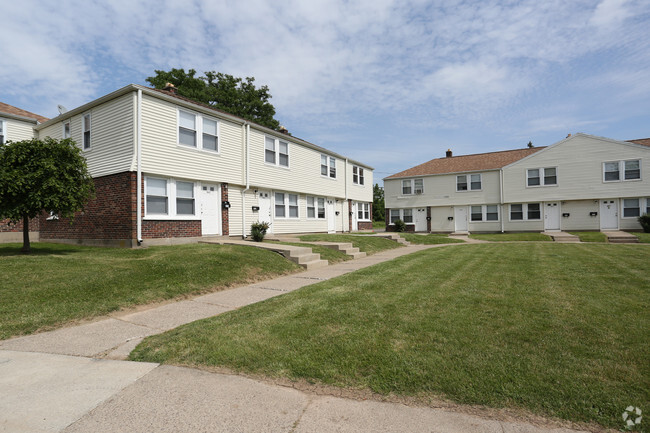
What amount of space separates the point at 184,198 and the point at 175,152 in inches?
66.7

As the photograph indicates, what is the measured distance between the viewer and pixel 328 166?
72.1ft

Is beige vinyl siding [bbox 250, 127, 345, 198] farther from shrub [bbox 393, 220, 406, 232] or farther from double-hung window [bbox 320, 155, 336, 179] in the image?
shrub [bbox 393, 220, 406, 232]

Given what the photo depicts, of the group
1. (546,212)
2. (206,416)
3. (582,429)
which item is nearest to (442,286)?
(582,429)

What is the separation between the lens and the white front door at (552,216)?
26297 millimetres

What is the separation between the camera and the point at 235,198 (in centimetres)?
1539

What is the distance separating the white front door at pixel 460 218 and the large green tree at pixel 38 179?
26.7 metres

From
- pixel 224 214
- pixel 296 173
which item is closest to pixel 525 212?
pixel 296 173

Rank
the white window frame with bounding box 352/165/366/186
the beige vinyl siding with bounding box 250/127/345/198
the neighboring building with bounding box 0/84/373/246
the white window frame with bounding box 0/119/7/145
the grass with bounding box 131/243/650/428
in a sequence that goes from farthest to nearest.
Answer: the white window frame with bounding box 352/165/366/186
the beige vinyl siding with bounding box 250/127/345/198
the white window frame with bounding box 0/119/7/145
the neighboring building with bounding box 0/84/373/246
the grass with bounding box 131/243/650/428

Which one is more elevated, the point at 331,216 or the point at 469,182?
the point at 469,182

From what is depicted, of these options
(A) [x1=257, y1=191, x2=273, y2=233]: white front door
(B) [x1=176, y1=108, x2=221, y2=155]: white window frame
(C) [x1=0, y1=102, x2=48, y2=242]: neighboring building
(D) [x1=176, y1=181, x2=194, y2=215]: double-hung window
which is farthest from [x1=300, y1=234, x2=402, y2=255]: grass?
(C) [x1=0, y1=102, x2=48, y2=242]: neighboring building

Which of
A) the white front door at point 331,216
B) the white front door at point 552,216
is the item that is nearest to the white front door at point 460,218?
the white front door at point 552,216

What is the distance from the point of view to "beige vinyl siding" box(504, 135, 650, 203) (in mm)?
23891

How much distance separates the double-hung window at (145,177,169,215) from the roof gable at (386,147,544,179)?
23.3 metres

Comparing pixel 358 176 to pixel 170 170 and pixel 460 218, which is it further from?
pixel 170 170
